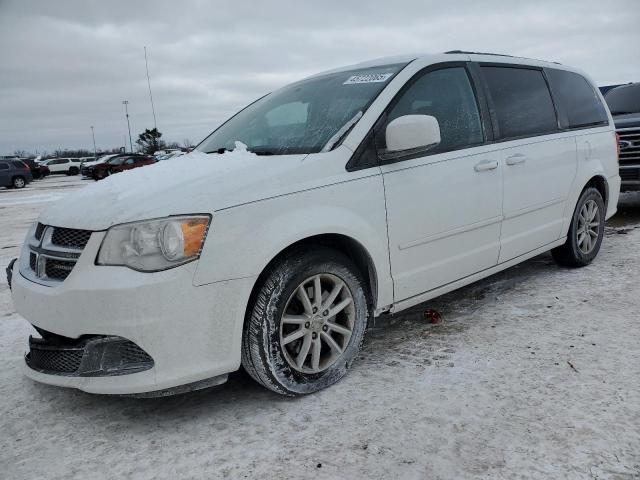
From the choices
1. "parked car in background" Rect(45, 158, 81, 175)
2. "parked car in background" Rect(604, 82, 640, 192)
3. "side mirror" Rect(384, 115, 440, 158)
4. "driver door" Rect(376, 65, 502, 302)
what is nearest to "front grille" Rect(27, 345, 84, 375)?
"driver door" Rect(376, 65, 502, 302)

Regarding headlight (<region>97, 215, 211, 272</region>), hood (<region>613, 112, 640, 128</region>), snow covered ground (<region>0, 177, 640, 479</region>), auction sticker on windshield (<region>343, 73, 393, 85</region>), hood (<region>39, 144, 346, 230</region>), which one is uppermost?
auction sticker on windshield (<region>343, 73, 393, 85</region>)

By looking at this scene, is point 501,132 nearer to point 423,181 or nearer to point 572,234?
point 423,181

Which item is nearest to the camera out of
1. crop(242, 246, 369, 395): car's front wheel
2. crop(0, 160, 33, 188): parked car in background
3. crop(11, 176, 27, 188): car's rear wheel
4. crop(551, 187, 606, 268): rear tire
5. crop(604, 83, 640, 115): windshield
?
crop(242, 246, 369, 395): car's front wheel

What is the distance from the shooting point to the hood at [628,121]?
7166 millimetres

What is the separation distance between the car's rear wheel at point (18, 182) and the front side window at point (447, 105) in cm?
2689

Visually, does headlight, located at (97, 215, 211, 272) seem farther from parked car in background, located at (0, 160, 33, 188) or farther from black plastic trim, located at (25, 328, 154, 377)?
parked car in background, located at (0, 160, 33, 188)

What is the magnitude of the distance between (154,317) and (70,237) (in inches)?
23.2

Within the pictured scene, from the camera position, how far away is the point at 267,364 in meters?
2.44

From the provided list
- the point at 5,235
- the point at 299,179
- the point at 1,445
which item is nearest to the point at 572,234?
the point at 299,179

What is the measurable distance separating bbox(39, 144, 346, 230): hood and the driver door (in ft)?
1.62

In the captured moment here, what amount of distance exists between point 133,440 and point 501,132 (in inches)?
112

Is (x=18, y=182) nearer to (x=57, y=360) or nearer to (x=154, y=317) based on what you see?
(x=57, y=360)

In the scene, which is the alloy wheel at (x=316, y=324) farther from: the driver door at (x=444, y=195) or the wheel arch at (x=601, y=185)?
the wheel arch at (x=601, y=185)

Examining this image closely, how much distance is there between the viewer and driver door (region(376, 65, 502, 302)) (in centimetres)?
292
